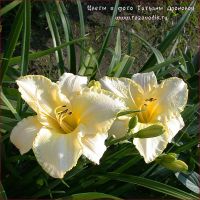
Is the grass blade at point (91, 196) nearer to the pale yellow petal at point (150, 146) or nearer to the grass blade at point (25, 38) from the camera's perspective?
the pale yellow petal at point (150, 146)

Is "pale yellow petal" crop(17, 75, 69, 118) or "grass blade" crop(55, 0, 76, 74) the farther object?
"grass blade" crop(55, 0, 76, 74)

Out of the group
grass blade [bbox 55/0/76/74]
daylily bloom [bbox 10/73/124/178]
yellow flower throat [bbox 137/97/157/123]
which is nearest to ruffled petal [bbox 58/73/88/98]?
daylily bloom [bbox 10/73/124/178]

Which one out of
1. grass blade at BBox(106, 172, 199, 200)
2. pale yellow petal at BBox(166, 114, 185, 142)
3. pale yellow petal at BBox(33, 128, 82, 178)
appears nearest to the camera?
pale yellow petal at BBox(33, 128, 82, 178)

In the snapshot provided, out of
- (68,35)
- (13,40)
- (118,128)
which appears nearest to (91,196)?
(118,128)

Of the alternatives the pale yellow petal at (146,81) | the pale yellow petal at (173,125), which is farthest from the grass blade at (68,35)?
the pale yellow petal at (173,125)

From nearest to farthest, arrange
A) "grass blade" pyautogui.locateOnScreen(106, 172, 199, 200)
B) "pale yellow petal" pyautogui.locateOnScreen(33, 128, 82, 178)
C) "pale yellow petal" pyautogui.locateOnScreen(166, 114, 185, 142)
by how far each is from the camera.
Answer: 1. "pale yellow petal" pyautogui.locateOnScreen(33, 128, 82, 178)
2. "pale yellow petal" pyautogui.locateOnScreen(166, 114, 185, 142)
3. "grass blade" pyautogui.locateOnScreen(106, 172, 199, 200)

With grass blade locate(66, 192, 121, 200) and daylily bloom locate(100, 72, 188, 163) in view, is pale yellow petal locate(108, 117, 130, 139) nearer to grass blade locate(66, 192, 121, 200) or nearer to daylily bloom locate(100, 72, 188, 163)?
daylily bloom locate(100, 72, 188, 163)

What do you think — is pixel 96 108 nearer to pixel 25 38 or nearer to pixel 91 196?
pixel 91 196
